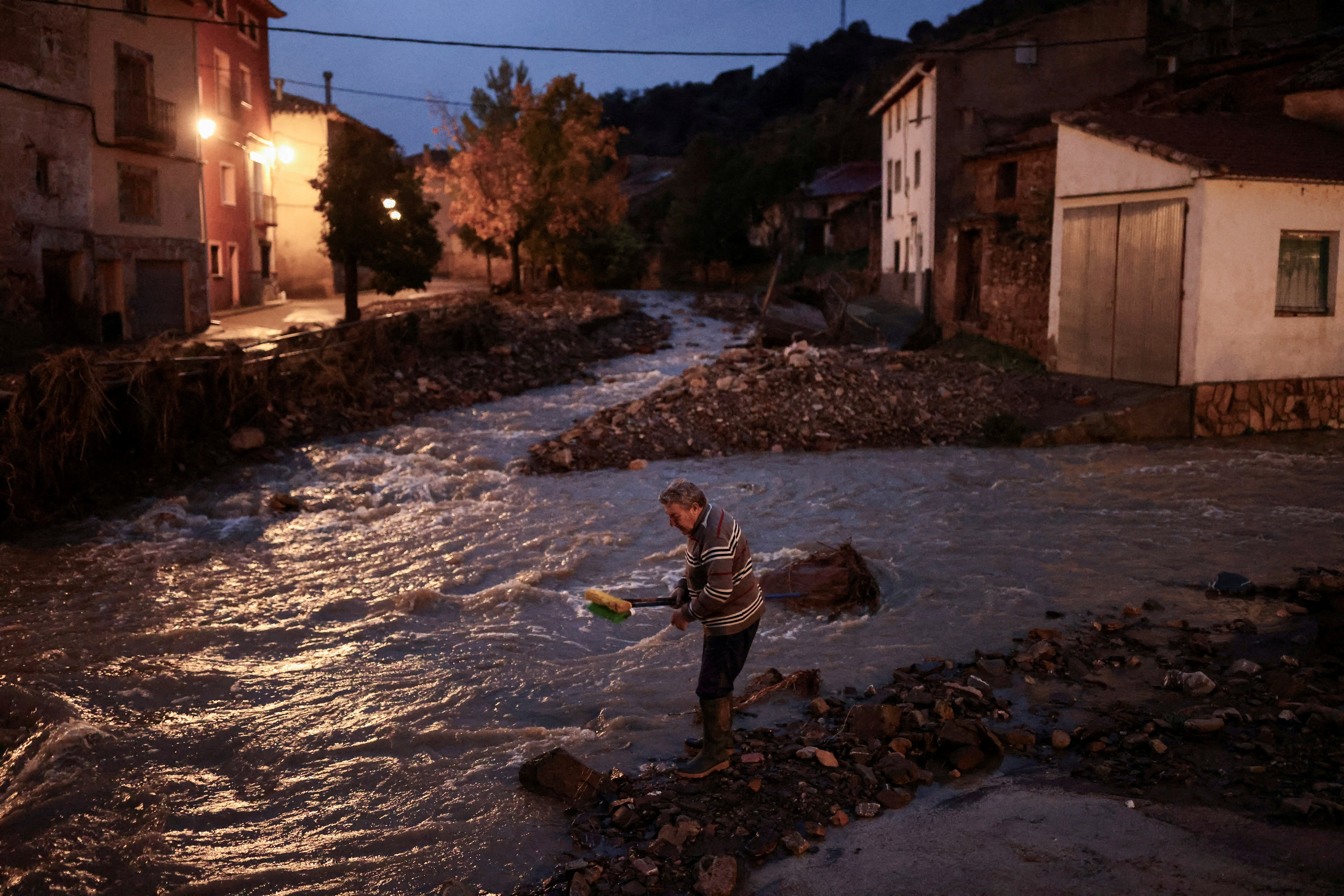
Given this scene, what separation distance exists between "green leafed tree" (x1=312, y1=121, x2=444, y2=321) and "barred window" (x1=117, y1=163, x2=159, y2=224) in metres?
3.83

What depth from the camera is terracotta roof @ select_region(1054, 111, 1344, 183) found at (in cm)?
1369

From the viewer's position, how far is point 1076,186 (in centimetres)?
1600

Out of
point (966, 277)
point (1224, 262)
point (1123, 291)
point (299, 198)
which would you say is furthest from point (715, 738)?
point (299, 198)

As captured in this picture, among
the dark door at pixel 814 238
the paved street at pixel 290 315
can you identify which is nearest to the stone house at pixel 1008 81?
the dark door at pixel 814 238

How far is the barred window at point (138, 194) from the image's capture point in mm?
22750

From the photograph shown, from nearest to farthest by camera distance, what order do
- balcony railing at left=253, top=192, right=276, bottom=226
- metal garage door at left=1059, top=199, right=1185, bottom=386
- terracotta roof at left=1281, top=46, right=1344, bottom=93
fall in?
metal garage door at left=1059, top=199, right=1185, bottom=386, terracotta roof at left=1281, top=46, right=1344, bottom=93, balcony railing at left=253, top=192, right=276, bottom=226

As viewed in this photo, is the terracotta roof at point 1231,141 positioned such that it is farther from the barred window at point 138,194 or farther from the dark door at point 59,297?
the barred window at point 138,194

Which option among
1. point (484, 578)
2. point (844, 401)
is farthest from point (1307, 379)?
point (484, 578)

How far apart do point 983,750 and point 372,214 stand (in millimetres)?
21760

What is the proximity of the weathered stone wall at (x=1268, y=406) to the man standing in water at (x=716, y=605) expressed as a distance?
11659 mm

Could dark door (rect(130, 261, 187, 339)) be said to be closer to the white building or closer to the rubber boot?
the white building

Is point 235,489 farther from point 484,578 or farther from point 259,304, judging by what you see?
point 259,304

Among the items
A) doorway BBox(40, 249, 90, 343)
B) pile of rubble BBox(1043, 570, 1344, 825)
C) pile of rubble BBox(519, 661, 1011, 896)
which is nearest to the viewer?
pile of rubble BBox(519, 661, 1011, 896)

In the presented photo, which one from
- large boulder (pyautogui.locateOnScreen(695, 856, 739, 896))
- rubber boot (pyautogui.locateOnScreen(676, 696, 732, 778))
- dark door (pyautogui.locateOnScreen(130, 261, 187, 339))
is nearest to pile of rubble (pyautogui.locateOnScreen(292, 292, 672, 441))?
dark door (pyautogui.locateOnScreen(130, 261, 187, 339))
